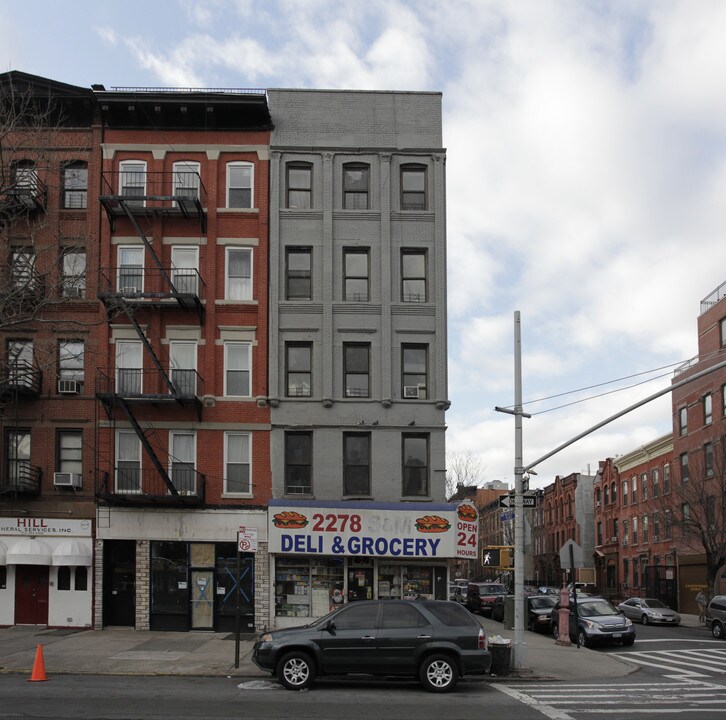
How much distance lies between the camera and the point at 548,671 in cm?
2012

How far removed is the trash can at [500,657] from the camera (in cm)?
1877

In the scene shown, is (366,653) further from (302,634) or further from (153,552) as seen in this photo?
(153,552)

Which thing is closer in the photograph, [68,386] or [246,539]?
[246,539]

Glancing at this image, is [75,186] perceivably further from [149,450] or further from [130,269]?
[149,450]

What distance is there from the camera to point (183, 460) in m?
28.1

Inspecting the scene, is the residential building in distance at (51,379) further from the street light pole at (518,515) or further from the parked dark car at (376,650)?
the street light pole at (518,515)

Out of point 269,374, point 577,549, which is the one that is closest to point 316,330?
point 269,374

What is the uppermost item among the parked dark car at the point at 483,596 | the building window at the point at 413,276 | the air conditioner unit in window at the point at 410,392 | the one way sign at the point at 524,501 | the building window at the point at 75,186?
the building window at the point at 75,186

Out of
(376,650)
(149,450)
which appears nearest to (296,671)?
(376,650)

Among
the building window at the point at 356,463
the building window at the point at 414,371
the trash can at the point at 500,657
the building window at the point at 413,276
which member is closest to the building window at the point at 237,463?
the building window at the point at 356,463

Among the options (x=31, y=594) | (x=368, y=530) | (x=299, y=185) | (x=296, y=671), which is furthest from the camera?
(x=299, y=185)

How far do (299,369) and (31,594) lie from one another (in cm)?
1095

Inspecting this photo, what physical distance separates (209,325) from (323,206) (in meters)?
5.51

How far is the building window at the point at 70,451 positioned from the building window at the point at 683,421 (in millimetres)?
38920
